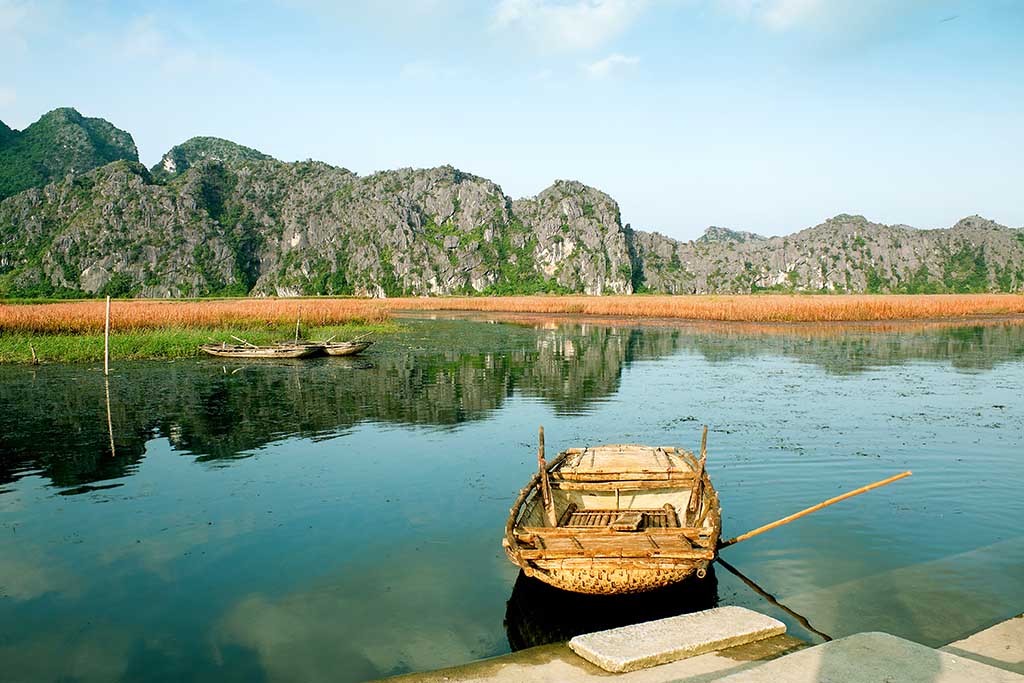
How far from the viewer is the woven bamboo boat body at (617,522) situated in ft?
25.2

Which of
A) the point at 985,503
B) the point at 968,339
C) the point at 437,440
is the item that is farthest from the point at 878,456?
the point at 968,339

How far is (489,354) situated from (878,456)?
24257mm

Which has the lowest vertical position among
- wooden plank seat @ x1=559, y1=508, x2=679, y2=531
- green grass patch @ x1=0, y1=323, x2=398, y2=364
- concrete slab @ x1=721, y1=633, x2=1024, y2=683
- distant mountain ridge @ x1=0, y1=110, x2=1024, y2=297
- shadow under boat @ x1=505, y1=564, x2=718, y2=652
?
shadow under boat @ x1=505, y1=564, x2=718, y2=652

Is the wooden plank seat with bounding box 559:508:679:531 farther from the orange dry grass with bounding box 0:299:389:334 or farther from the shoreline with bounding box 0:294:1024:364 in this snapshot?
the orange dry grass with bounding box 0:299:389:334

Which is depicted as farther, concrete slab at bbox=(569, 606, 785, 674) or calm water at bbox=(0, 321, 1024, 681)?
calm water at bbox=(0, 321, 1024, 681)

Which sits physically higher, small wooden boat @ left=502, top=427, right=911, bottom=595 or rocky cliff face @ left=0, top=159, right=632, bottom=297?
rocky cliff face @ left=0, top=159, right=632, bottom=297

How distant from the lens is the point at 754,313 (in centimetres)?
5922

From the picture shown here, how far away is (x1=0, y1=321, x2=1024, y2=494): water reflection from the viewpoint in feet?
56.6

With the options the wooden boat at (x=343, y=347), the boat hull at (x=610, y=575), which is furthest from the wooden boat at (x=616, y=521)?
the wooden boat at (x=343, y=347)

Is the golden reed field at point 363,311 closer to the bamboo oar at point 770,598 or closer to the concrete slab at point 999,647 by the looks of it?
the bamboo oar at point 770,598

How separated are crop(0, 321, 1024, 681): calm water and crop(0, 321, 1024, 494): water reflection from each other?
6.3 inches

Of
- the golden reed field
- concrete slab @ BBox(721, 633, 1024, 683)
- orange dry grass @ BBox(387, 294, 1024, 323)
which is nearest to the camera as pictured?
concrete slab @ BBox(721, 633, 1024, 683)

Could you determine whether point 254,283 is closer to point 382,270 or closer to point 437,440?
point 382,270

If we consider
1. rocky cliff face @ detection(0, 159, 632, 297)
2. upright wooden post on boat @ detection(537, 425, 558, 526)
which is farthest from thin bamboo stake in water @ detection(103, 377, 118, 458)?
rocky cliff face @ detection(0, 159, 632, 297)
